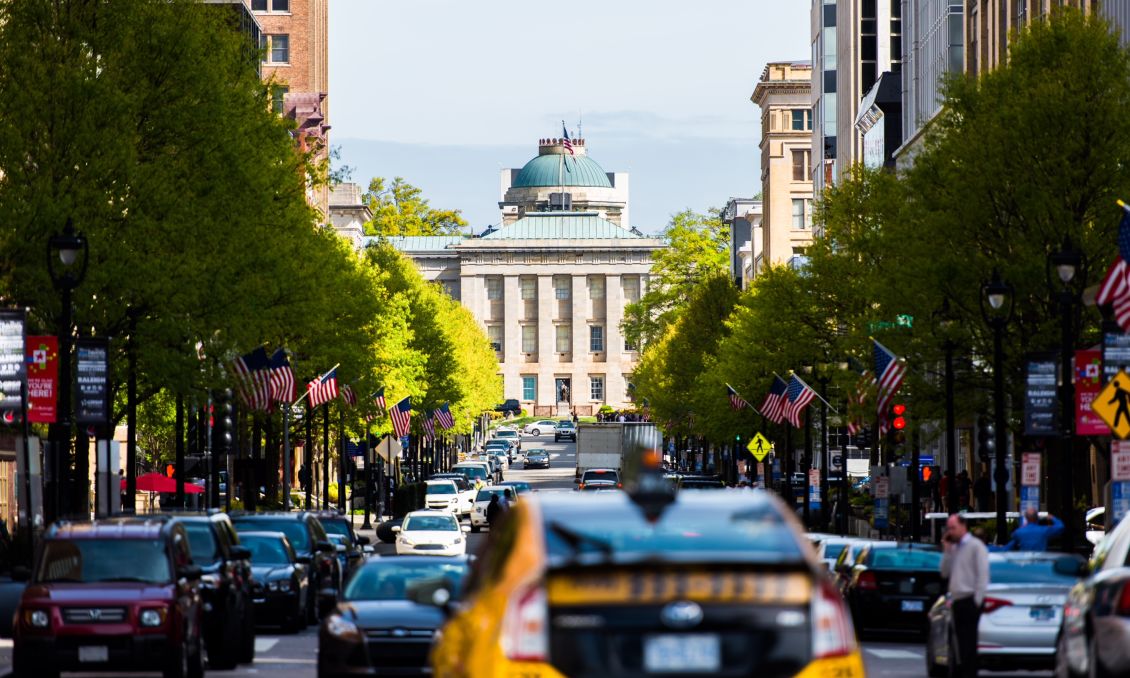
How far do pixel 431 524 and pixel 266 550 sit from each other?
66.9 ft

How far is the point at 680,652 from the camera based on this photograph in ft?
33.2

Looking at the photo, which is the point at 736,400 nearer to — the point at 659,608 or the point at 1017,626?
the point at 1017,626

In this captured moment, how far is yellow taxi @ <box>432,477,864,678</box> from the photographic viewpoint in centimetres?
1011

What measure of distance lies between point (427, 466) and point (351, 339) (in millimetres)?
54878

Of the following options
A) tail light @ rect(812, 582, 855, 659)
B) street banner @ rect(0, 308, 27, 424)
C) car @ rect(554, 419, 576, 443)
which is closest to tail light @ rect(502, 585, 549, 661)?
tail light @ rect(812, 582, 855, 659)

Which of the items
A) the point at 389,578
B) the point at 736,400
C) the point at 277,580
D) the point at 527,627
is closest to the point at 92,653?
the point at 389,578

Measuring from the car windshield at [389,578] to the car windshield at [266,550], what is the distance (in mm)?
8713

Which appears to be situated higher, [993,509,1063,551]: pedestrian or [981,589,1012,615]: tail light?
[993,509,1063,551]: pedestrian

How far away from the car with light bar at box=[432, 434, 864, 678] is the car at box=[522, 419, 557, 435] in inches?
7073

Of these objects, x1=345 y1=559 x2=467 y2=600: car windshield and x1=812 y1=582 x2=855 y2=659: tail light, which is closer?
x1=812 y1=582 x2=855 y2=659: tail light

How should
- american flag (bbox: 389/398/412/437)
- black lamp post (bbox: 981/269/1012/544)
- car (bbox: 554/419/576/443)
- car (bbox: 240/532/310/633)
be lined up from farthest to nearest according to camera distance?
car (bbox: 554/419/576/443), american flag (bbox: 389/398/412/437), black lamp post (bbox: 981/269/1012/544), car (bbox: 240/532/310/633)

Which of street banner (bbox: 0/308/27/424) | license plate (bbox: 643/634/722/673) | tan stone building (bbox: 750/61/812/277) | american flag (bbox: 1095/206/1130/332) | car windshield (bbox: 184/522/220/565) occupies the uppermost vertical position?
tan stone building (bbox: 750/61/812/277)

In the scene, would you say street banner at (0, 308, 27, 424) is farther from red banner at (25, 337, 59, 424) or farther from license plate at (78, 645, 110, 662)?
license plate at (78, 645, 110, 662)

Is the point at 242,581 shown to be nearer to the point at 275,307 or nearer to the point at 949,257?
the point at 275,307
